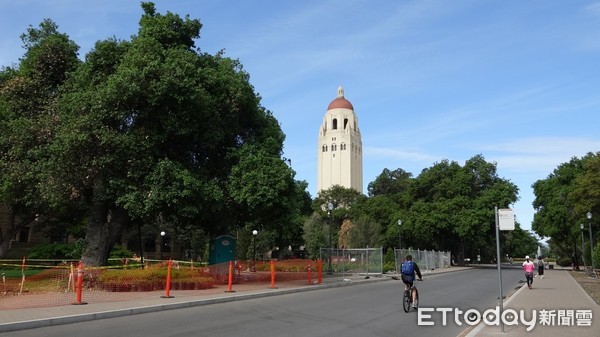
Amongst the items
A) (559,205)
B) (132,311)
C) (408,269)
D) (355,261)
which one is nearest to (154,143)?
(132,311)

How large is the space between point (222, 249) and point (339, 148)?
104 meters

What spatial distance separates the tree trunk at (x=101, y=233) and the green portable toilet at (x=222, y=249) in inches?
197

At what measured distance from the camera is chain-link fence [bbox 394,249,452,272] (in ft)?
124

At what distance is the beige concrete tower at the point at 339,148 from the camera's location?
128 metres

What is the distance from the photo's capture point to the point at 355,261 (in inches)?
1313

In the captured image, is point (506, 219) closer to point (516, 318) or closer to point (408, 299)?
point (516, 318)

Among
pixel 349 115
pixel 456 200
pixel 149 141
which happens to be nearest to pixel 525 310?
pixel 149 141

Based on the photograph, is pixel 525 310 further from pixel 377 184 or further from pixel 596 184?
pixel 377 184

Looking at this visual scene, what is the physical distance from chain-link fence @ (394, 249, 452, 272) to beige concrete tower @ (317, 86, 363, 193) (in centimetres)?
7279

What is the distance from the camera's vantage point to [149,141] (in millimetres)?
21531

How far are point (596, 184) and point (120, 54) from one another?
101 ft

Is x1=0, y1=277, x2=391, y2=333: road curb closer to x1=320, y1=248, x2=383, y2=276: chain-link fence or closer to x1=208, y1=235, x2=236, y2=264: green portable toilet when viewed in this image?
x1=208, y1=235, x2=236, y2=264: green portable toilet

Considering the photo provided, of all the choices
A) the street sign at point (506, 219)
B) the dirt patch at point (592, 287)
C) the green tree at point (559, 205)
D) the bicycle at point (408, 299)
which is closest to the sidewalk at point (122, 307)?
the bicycle at point (408, 299)

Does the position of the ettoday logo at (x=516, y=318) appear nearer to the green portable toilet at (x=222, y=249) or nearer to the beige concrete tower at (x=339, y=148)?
the green portable toilet at (x=222, y=249)
